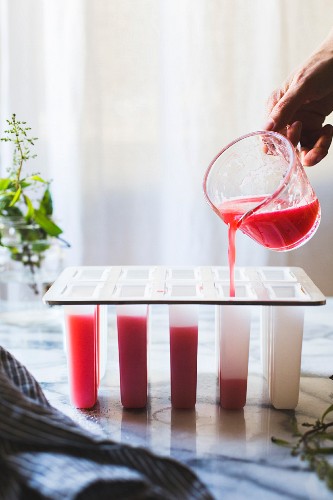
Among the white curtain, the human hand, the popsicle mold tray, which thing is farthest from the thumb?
the white curtain

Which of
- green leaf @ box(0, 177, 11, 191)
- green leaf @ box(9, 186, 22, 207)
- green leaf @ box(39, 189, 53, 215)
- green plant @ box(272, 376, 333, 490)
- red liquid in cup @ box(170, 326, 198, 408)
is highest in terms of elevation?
green leaf @ box(0, 177, 11, 191)

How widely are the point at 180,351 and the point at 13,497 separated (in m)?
0.41

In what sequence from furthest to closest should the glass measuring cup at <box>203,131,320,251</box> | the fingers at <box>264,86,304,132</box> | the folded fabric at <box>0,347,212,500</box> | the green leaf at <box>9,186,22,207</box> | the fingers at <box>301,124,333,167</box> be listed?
the green leaf at <box>9,186,22,207</box> → the fingers at <box>301,124,333,167</box> → the fingers at <box>264,86,304,132</box> → the glass measuring cup at <box>203,131,320,251</box> → the folded fabric at <box>0,347,212,500</box>

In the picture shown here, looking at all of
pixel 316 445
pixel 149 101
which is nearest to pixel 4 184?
pixel 149 101

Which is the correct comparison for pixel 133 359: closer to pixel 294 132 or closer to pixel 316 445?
pixel 316 445

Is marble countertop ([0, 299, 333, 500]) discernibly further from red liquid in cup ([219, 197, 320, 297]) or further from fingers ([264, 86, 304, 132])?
fingers ([264, 86, 304, 132])

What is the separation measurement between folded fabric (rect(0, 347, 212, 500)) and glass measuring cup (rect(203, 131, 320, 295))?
13.8 inches

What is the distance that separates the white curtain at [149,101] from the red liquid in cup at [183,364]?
2.59 ft

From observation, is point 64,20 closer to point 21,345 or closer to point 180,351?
point 21,345

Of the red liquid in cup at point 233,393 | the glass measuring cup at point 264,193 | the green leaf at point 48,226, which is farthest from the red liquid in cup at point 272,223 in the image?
the green leaf at point 48,226

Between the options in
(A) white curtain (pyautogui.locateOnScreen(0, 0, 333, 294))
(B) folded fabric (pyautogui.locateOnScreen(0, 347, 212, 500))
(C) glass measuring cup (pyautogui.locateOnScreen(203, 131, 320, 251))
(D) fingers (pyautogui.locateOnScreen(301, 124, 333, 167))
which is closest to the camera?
(B) folded fabric (pyautogui.locateOnScreen(0, 347, 212, 500))

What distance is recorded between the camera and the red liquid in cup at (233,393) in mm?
1082

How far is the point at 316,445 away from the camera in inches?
36.5

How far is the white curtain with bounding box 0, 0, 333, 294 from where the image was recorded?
5.86ft
